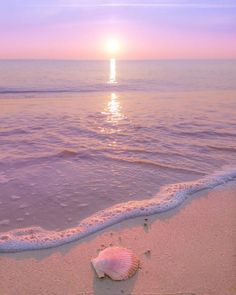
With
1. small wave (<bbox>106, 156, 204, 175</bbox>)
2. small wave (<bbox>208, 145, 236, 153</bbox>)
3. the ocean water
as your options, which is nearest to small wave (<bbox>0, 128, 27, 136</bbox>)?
the ocean water

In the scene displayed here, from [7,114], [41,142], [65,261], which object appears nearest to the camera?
[65,261]

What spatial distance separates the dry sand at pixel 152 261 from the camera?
359cm

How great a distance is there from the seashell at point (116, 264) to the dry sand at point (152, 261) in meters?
0.06

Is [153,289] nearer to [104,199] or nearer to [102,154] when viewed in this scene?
[104,199]

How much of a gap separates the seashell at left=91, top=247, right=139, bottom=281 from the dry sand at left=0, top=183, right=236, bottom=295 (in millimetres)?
63

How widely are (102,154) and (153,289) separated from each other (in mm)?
4470

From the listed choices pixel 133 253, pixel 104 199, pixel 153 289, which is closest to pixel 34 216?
pixel 104 199

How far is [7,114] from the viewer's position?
12.8m

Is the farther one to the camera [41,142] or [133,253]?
[41,142]

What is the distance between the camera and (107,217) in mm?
4996

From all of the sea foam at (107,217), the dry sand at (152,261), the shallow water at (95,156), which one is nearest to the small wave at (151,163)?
Result: the shallow water at (95,156)

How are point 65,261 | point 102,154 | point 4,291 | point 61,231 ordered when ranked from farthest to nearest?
point 102,154 < point 61,231 < point 65,261 < point 4,291

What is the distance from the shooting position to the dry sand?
3.59 m

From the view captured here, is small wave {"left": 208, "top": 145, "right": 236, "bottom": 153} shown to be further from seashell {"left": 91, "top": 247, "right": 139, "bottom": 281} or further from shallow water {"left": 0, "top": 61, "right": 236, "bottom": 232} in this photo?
seashell {"left": 91, "top": 247, "right": 139, "bottom": 281}
